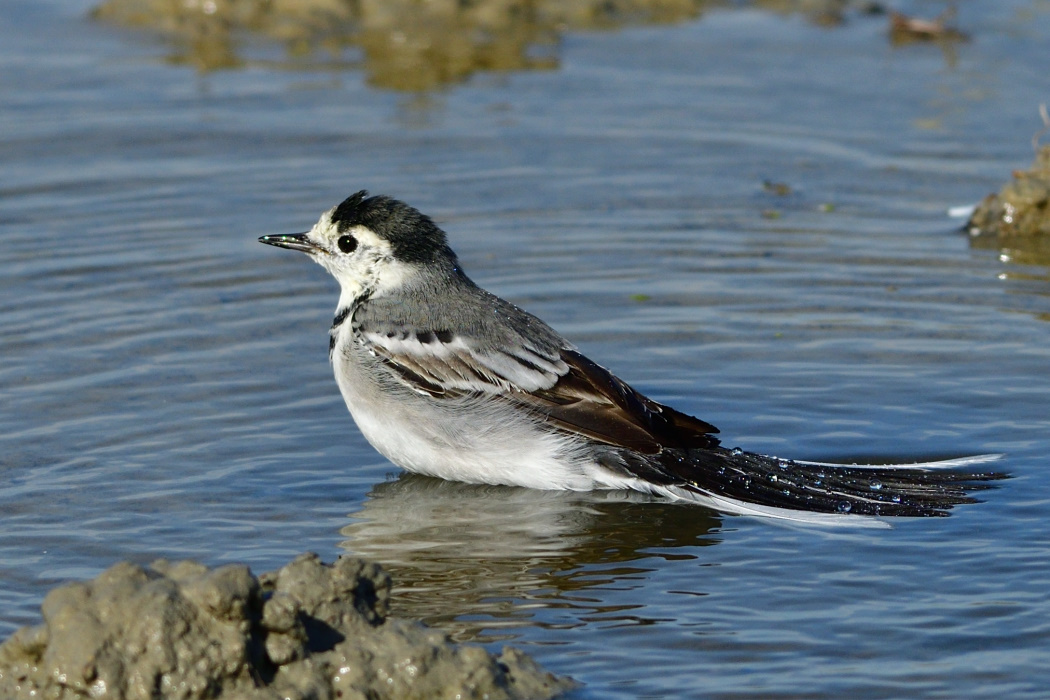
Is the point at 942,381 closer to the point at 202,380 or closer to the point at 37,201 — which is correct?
the point at 202,380

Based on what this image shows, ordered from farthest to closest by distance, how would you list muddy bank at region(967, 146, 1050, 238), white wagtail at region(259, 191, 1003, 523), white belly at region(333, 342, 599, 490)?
muddy bank at region(967, 146, 1050, 238) → white belly at region(333, 342, 599, 490) → white wagtail at region(259, 191, 1003, 523)

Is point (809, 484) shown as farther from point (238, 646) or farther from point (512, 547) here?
point (238, 646)

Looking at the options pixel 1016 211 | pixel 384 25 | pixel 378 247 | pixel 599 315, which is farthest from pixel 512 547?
pixel 384 25

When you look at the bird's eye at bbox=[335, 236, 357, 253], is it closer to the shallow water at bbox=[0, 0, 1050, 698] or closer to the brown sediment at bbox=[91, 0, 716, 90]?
the shallow water at bbox=[0, 0, 1050, 698]

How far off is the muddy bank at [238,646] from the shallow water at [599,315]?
632 mm

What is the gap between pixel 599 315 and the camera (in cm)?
979

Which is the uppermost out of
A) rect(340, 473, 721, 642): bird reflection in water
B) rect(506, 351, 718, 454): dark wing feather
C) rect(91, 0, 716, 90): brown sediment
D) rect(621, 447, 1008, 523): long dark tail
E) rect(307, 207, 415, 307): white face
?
rect(91, 0, 716, 90): brown sediment

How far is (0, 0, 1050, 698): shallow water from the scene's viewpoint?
621 centimetres

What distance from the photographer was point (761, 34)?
16.1 metres

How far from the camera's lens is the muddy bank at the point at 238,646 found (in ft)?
16.3

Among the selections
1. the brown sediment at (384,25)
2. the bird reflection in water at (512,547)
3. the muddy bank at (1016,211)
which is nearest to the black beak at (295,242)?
the bird reflection in water at (512,547)

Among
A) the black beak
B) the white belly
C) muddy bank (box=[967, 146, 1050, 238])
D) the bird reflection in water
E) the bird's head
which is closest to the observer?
the bird reflection in water

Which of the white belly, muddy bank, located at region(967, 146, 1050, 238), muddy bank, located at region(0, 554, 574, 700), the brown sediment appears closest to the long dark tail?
the white belly

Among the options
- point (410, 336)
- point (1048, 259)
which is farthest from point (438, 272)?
point (1048, 259)
